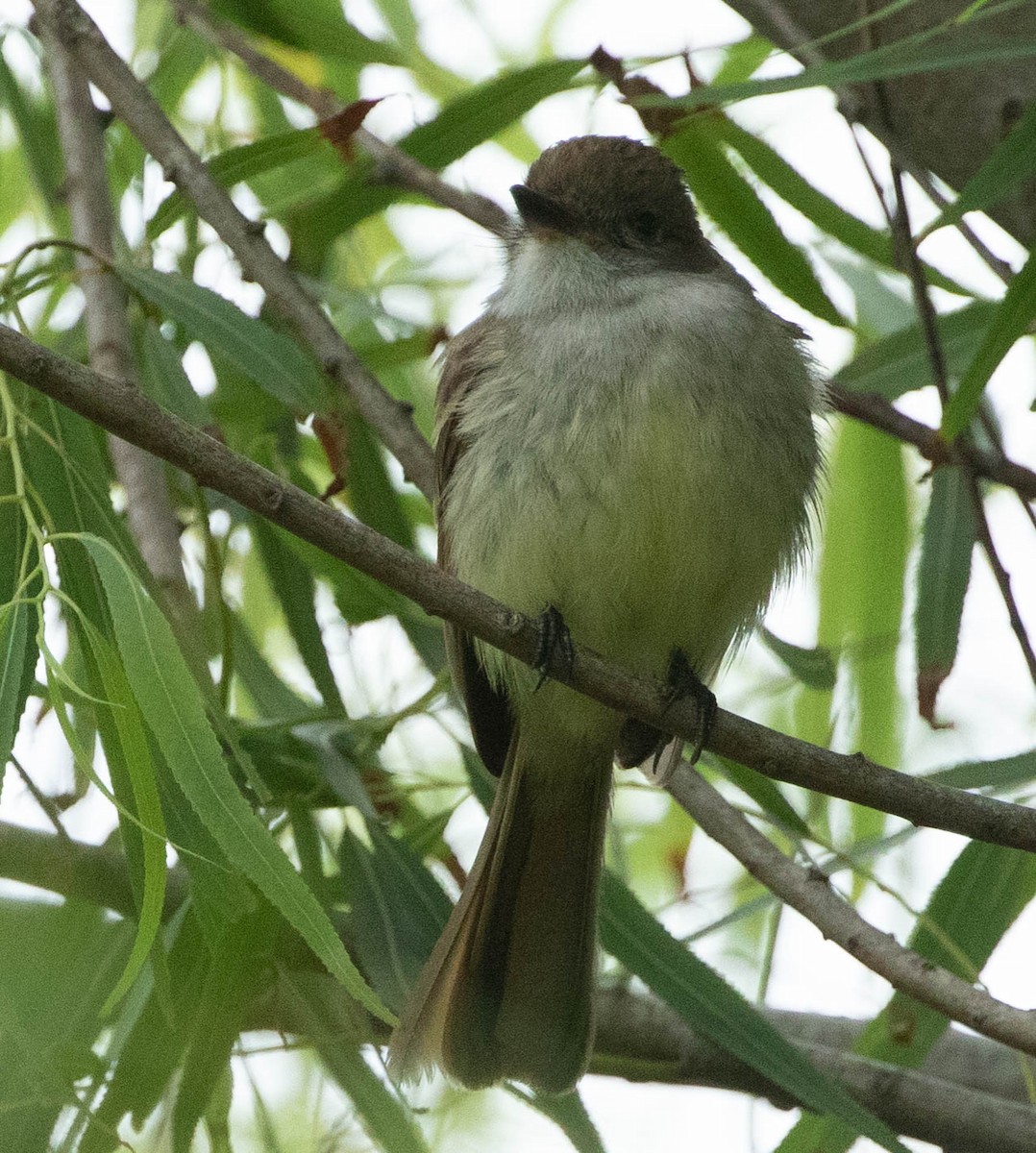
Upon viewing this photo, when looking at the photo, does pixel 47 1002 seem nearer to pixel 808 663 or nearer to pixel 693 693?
pixel 693 693

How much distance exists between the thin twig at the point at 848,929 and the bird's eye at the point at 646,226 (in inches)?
41.8

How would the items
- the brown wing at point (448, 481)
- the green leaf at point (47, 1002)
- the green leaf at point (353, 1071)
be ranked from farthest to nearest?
the brown wing at point (448, 481) < the green leaf at point (353, 1071) < the green leaf at point (47, 1002)

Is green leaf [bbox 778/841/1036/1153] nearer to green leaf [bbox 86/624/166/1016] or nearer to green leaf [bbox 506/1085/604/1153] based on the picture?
green leaf [bbox 506/1085/604/1153]

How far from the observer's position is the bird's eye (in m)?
3.15

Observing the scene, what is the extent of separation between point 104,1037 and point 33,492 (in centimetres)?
100

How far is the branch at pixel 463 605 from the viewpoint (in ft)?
5.82

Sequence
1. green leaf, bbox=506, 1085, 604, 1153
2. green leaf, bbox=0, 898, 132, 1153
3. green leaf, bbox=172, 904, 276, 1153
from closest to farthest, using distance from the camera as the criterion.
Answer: green leaf, bbox=0, 898, 132, 1153
green leaf, bbox=172, 904, 276, 1153
green leaf, bbox=506, 1085, 604, 1153

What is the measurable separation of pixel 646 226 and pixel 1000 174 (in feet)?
3.10

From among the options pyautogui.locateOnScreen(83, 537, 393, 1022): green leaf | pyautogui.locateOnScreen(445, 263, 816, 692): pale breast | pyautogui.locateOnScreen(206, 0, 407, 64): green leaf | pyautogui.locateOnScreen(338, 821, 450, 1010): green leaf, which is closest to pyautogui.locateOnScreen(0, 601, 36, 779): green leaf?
pyautogui.locateOnScreen(83, 537, 393, 1022): green leaf

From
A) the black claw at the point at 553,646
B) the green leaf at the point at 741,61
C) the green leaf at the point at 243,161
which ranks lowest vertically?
the black claw at the point at 553,646

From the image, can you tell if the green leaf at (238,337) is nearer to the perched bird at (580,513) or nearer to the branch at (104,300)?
the branch at (104,300)

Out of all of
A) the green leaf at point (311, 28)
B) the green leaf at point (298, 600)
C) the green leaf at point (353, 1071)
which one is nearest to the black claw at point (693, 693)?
the green leaf at point (298, 600)

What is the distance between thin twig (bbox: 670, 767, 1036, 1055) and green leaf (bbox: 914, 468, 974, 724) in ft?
1.18

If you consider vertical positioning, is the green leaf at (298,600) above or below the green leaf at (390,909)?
above
